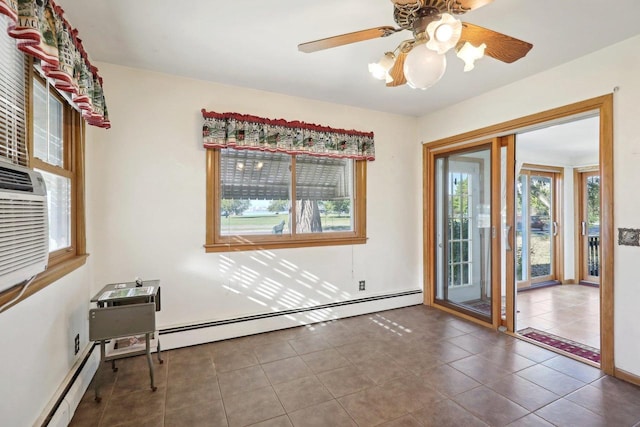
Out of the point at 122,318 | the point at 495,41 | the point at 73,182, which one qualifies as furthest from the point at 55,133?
the point at 495,41

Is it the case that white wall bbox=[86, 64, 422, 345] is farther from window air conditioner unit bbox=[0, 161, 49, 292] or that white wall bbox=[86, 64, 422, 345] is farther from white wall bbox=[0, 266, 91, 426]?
window air conditioner unit bbox=[0, 161, 49, 292]

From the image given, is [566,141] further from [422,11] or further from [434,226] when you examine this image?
[422,11]

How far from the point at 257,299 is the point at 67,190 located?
185 centimetres

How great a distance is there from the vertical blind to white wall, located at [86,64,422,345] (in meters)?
1.04

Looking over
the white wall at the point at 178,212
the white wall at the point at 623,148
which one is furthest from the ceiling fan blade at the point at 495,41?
the white wall at the point at 178,212

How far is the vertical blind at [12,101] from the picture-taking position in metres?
1.35

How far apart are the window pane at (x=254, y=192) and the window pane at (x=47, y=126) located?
4.13 ft

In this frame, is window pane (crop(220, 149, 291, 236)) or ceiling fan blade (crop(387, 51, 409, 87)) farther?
window pane (crop(220, 149, 291, 236))

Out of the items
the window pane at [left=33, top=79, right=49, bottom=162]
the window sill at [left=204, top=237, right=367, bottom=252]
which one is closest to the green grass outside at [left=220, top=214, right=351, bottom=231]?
the window sill at [left=204, top=237, right=367, bottom=252]

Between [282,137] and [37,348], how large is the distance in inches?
96.4

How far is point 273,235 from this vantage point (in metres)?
3.27

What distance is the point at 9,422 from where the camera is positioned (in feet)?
4.25

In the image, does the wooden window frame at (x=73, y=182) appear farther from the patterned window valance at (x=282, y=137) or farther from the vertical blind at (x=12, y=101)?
the patterned window valance at (x=282, y=137)

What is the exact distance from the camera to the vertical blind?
1352 mm
